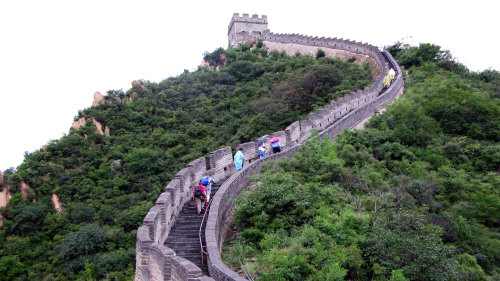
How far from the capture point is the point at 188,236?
8148mm

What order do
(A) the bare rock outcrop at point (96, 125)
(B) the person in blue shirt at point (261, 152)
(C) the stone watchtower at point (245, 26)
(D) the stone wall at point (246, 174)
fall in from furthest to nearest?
(C) the stone watchtower at point (245, 26) < (A) the bare rock outcrop at point (96, 125) < (B) the person in blue shirt at point (261, 152) < (D) the stone wall at point (246, 174)

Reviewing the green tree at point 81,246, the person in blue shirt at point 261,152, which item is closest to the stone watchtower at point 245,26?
the green tree at point 81,246

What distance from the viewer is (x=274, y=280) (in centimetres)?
539

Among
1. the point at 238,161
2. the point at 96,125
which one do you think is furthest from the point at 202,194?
the point at 96,125

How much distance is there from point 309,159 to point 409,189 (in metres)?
2.73

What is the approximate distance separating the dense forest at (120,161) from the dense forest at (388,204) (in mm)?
8194

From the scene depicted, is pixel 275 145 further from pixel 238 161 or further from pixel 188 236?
pixel 188 236

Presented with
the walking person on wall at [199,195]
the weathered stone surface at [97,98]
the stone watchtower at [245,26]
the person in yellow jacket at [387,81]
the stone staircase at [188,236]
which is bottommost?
the stone staircase at [188,236]

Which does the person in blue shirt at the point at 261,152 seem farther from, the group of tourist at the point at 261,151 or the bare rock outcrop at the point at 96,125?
the bare rock outcrop at the point at 96,125

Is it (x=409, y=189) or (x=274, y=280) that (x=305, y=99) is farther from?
(x=274, y=280)

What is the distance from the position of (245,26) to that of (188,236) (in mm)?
44331

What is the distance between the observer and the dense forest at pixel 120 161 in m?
19.5

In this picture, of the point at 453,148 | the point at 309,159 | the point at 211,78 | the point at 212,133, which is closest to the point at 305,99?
the point at 212,133

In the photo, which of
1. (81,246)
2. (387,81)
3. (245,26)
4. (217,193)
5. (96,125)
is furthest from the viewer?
(245,26)
